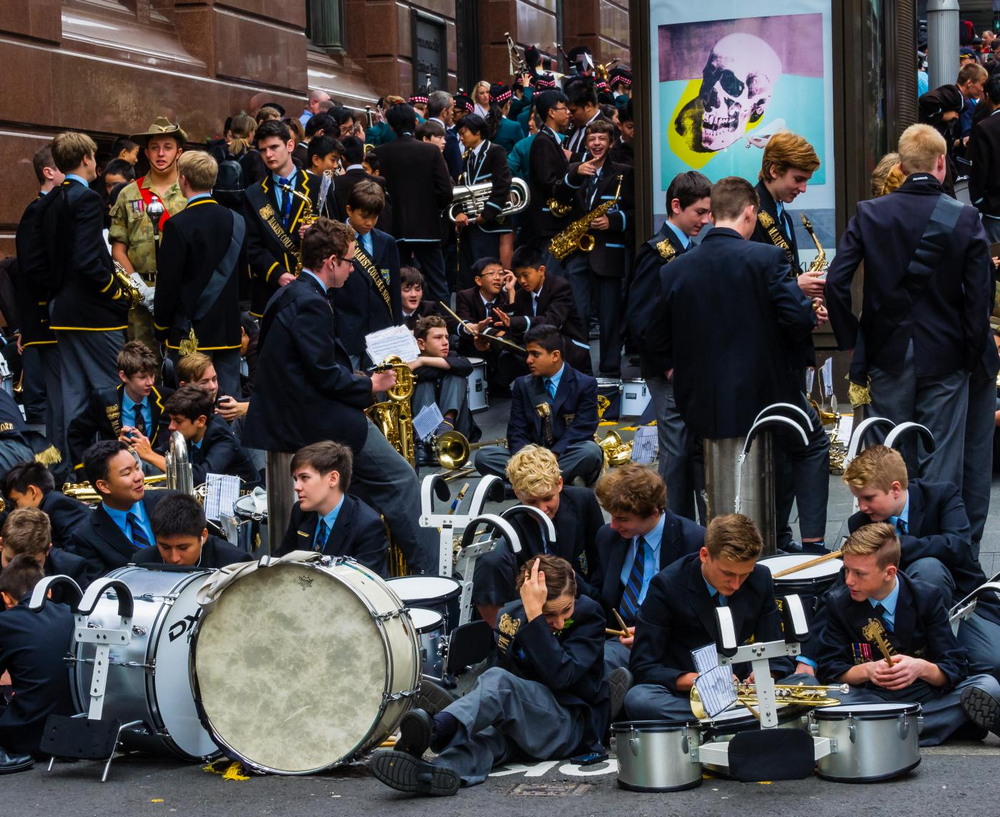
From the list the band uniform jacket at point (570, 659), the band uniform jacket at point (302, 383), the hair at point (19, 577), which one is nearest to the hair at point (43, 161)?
the band uniform jacket at point (302, 383)

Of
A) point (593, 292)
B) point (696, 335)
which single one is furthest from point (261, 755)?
point (593, 292)

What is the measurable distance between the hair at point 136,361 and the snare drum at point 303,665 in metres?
3.63

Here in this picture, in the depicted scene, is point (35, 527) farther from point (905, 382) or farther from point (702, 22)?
point (702, 22)

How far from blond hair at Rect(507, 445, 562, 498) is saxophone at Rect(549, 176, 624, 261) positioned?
5634mm

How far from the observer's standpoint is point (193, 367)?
977 cm

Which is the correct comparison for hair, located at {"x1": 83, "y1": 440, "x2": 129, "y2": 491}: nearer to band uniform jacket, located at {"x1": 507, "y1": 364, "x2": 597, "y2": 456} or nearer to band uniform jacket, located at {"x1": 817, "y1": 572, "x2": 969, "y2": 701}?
band uniform jacket, located at {"x1": 507, "y1": 364, "x2": 597, "y2": 456}

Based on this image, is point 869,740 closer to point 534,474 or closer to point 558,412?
point 534,474

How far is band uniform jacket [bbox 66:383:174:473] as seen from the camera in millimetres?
9703

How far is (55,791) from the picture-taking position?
6.25 metres

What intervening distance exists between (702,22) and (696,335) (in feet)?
14.5

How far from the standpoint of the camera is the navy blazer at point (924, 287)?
310 inches

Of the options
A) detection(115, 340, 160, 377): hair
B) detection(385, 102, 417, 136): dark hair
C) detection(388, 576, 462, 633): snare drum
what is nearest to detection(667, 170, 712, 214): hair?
detection(388, 576, 462, 633): snare drum

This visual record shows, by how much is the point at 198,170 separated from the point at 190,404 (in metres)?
1.67

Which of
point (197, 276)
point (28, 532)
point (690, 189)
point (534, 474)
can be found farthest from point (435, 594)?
point (197, 276)
